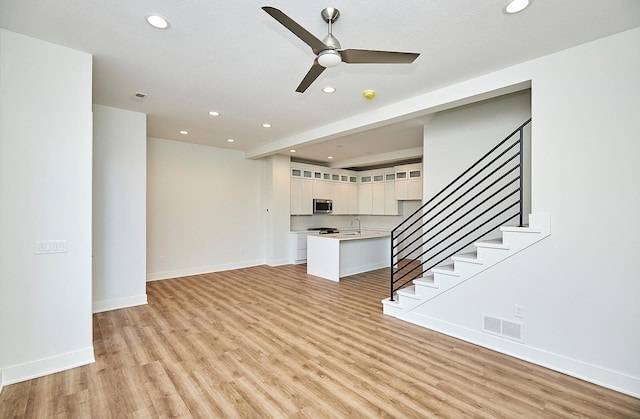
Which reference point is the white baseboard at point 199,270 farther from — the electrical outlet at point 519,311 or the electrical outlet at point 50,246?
the electrical outlet at point 519,311

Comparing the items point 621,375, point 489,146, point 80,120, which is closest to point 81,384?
point 80,120

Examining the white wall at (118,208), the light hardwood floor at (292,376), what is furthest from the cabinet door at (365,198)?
the white wall at (118,208)

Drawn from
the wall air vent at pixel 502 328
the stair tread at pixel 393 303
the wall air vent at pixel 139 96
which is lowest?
the stair tread at pixel 393 303

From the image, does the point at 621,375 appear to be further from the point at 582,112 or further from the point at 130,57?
the point at 130,57

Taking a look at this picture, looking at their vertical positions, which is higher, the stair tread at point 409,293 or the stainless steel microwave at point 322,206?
the stainless steel microwave at point 322,206

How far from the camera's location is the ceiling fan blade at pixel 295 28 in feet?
5.32

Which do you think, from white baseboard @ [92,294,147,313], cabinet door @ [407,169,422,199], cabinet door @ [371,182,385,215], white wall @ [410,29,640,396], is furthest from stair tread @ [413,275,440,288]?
cabinet door @ [371,182,385,215]

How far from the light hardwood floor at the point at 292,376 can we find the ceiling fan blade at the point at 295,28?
2.56 meters

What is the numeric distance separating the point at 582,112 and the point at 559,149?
339 mm

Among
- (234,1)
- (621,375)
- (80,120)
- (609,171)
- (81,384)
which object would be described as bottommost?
(81,384)

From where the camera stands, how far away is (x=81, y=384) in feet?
7.94

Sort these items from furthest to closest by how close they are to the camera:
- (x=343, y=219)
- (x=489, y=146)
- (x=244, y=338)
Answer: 1. (x=343, y=219)
2. (x=489, y=146)
3. (x=244, y=338)

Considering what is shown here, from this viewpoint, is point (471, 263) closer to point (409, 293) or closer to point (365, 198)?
point (409, 293)

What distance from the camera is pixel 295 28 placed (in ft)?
5.69
